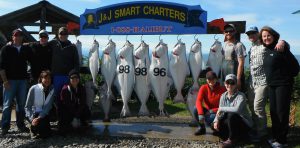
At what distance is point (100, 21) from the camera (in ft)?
21.8

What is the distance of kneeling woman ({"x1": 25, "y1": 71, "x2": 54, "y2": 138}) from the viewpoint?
586 cm

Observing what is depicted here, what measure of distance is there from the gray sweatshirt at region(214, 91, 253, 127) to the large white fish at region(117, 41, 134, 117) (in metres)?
1.65

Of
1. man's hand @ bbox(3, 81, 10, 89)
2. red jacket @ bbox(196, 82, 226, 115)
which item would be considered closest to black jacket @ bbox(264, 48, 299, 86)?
red jacket @ bbox(196, 82, 226, 115)

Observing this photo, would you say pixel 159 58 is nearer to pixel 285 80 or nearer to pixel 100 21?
pixel 100 21

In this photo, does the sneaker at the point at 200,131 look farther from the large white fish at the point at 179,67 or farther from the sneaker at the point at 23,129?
the sneaker at the point at 23,129

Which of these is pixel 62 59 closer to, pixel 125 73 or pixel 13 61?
pixel 13 61

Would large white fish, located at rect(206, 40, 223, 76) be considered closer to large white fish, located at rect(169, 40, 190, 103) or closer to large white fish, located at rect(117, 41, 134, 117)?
large white fish, located at rect(169, 40, 190, 103)

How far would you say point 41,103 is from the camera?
5922mm

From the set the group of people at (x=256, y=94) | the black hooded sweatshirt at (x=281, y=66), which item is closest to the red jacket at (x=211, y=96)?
the group of people at (x=256, y=94)

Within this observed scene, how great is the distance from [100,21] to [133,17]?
580 mm

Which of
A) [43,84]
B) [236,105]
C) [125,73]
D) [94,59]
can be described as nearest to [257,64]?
[236,105]

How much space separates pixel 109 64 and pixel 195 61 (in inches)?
55.3

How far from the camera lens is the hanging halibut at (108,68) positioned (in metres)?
6.44

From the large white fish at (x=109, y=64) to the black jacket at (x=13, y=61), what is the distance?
1216mm
